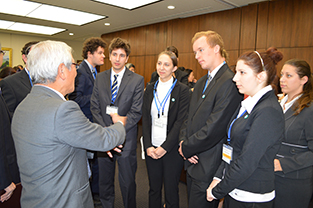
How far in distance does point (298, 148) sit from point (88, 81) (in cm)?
255

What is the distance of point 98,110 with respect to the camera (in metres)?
2.43

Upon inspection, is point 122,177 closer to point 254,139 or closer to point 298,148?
point 254,139

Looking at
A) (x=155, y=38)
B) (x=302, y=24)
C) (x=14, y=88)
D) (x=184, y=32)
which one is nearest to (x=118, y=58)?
(x=14, y=88)

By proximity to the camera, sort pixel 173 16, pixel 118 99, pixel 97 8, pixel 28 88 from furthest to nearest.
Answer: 1. pixel 173 16
2. pixel 97 8
3. pixel 118 99
4. pixel 28 88

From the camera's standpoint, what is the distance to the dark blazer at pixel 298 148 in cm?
179

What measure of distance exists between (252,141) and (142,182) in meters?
2.56

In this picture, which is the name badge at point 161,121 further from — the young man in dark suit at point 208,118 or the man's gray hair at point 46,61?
the man's gray hair at point 46,61

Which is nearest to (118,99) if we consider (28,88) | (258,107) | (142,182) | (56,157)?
(28,88)

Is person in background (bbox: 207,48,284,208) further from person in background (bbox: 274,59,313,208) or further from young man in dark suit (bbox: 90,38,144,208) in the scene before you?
young man in dark suit (bbox: 90,38,144,208)

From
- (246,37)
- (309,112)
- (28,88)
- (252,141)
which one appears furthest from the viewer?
(246,37)

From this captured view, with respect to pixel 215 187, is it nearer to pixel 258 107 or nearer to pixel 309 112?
pixel 258 107

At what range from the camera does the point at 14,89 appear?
2.11m

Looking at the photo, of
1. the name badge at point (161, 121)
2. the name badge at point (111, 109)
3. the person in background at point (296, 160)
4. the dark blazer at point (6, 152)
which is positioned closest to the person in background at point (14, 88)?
the dark blazer at point (6, 152)

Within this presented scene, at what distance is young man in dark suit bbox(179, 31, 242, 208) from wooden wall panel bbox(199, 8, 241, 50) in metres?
4.11
